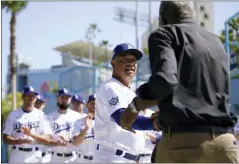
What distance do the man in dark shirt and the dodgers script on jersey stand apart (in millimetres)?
6390

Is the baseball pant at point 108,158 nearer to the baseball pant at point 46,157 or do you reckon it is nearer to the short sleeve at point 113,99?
the short sleeve at point 113,99

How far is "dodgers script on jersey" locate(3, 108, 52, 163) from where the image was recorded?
30.7 ft

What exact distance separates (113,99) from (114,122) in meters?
0.27

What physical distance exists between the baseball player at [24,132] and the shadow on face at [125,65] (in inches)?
179

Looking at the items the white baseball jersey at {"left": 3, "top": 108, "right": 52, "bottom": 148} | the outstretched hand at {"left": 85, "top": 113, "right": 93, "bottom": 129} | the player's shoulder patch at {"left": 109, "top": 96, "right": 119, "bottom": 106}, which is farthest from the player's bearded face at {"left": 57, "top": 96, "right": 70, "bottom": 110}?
the player's shoulder patch at {"left": 109, "top": 96, "right": 119, "bottom": 106}

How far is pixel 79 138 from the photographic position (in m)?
9.55

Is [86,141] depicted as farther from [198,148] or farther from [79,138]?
[198,148]

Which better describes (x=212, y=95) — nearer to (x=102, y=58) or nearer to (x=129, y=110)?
(x=129, y=110)

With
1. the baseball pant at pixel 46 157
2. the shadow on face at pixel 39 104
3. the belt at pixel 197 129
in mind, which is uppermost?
the belt at pixel 197 129

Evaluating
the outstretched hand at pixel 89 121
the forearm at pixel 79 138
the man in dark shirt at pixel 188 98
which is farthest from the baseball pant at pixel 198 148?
the forearm at pixel 79 138

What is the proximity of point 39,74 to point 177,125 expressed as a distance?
45.1m

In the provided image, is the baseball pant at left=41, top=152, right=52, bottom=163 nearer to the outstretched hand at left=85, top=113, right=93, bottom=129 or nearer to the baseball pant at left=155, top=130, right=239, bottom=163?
the outstretched hand at left=85, top=113, right=93, bottom=129

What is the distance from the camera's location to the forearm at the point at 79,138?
9.45m

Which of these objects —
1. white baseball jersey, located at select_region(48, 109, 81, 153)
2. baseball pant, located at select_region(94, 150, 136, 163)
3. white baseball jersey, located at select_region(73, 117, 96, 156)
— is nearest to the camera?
baseball pant, located at select_region(94, 150, 136, 163)
